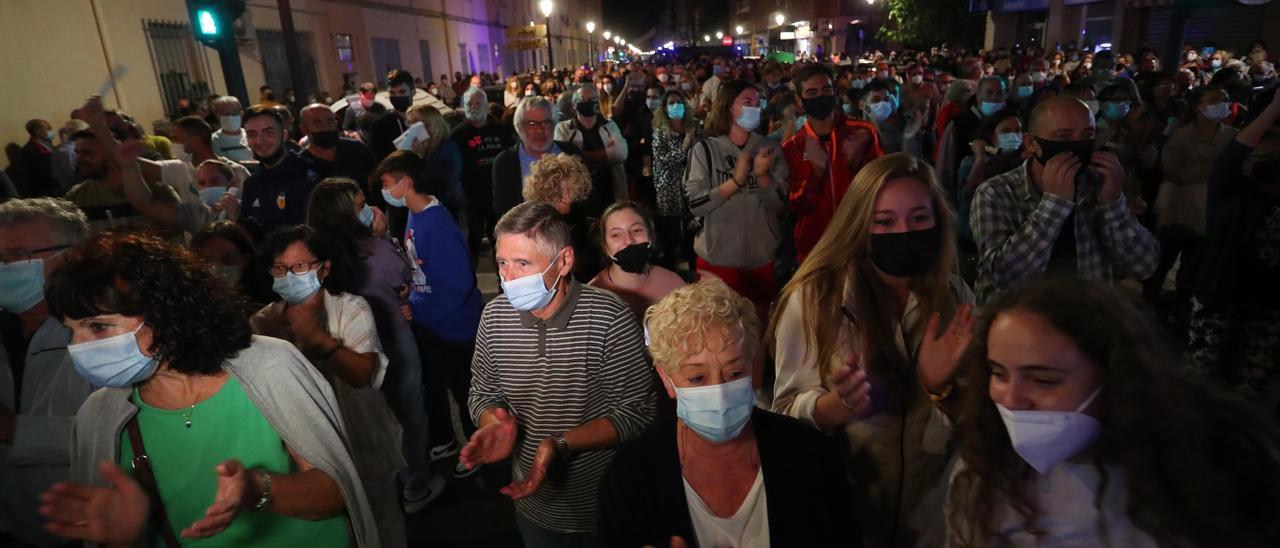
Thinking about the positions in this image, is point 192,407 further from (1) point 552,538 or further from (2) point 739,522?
(2) point 739,522

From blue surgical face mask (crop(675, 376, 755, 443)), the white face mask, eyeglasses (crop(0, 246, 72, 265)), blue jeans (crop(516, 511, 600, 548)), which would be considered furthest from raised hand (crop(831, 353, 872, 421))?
eyeglasses (crop(0, 246, 72, 265))

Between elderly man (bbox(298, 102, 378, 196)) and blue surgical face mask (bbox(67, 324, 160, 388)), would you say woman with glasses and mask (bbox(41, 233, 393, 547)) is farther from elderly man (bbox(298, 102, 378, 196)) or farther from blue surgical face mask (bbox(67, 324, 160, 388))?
elderly man (bbox(298, 102, 378, 196))

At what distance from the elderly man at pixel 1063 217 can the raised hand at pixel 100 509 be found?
3.12 m

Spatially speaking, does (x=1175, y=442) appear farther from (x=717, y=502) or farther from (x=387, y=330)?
(x=387, y=330)

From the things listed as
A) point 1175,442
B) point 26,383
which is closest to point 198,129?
point 26,383

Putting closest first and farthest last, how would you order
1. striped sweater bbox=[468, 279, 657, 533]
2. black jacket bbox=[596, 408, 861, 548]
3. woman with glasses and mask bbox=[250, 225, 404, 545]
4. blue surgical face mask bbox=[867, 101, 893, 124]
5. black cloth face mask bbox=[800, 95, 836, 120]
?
black jacket bbox=[596, 408, 861, 548]
striped sweater bbox=[468, 279, 657, 533]
woman with glasses and mask bbox=[250, 225, 404, 545]
black cloth face mask bbox=[800, 95, 836, 120]
blue surgical face mask bbox=[867, 101, 893, 124]

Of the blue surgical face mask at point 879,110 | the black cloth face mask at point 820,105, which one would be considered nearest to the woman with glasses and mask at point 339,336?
the black cloth face mask at point 820,105

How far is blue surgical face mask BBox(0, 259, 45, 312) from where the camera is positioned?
2.73m

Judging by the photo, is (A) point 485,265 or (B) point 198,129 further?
(A) point 485,265

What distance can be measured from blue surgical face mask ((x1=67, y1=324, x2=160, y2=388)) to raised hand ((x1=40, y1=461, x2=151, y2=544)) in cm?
32

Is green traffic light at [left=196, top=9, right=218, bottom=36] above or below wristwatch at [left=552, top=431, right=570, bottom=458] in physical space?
above

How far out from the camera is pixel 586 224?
424 centimetres

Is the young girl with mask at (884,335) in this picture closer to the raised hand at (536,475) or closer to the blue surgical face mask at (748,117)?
the raised hand at (536,475)

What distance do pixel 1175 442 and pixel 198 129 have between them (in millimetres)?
7588
